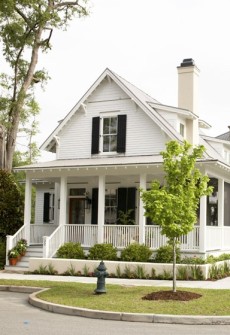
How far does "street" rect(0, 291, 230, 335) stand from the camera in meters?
9.47

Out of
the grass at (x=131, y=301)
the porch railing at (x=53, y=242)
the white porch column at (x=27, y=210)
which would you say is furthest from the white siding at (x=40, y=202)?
the grass at (x=131, y=301)

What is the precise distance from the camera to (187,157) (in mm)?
13414

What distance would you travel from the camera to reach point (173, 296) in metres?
12.7

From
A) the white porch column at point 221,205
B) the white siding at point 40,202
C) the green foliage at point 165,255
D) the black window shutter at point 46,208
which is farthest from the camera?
the white siding at point 40,202

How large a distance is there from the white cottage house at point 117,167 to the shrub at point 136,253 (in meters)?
0.63

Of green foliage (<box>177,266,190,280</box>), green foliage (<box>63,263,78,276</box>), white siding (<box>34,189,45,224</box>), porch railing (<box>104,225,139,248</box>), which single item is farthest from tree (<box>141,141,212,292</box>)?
white siding (<box>34,189,45,224</box>)

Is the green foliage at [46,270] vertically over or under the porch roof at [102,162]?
under

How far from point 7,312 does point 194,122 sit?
1528 cm

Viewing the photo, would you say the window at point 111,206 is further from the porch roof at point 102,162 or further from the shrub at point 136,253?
the shrub at point 136,253

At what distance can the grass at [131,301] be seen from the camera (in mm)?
11164

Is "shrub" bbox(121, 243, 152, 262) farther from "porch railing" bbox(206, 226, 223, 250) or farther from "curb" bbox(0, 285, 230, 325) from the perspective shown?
"curb" bbox(0, 285, 230, 325)

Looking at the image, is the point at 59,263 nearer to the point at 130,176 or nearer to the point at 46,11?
the point at 130,176

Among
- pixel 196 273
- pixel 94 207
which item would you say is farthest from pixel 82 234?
pixel 196 273

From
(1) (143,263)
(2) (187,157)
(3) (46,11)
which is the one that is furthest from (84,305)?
(3) (46,11)
